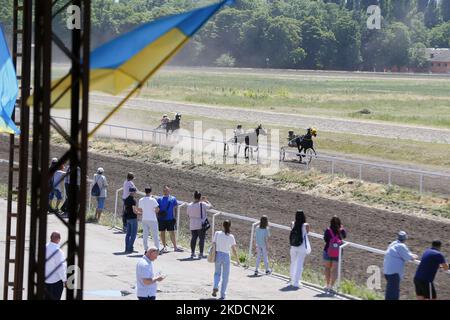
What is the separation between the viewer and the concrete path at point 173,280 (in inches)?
546

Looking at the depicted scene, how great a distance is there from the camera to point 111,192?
25844 millimetres

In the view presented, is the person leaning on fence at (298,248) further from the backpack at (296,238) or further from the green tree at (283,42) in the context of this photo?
the green tree at (283,42)

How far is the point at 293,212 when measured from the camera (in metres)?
22.7

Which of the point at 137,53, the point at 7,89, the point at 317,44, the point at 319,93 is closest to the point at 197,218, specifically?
the point at 7,89

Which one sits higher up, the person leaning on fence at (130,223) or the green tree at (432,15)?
the green tree at (432,15)

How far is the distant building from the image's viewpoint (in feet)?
375

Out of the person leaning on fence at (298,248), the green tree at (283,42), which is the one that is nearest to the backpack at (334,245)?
the person leaning on fence at (298,248)

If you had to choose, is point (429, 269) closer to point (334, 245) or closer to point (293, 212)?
point (334, 245)

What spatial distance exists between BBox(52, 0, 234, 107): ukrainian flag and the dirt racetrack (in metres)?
6.68

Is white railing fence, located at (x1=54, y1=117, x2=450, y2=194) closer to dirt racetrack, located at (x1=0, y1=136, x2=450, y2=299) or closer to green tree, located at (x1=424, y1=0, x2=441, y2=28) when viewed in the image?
dirt racetrack, located at (x1=0, y1=136, x2=450, y2=299)

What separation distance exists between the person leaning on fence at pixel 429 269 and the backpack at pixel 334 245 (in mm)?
1981

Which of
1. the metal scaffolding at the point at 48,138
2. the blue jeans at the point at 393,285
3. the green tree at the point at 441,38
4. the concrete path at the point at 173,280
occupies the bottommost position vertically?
the concrete path at the point at 173,280

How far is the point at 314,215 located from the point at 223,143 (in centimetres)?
1016
